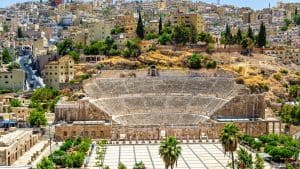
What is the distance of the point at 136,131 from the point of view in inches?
2785

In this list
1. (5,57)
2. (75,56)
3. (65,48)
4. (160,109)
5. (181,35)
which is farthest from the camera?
(5,57)

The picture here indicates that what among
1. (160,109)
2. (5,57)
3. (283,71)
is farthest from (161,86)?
(5,57)

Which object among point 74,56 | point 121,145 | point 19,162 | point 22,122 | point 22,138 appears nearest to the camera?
point 19,162

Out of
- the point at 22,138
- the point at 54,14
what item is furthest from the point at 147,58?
the point at 54,14

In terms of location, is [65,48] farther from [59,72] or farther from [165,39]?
[165,39]

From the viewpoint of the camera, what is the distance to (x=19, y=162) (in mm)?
56094

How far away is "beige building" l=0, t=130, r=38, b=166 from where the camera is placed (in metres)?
54.1

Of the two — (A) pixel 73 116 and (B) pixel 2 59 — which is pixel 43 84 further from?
(A) pixel 73 116

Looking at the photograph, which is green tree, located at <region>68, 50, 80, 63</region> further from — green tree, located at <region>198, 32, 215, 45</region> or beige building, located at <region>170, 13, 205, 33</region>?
beige building, located at <region>170, 13, 205, 33</region>

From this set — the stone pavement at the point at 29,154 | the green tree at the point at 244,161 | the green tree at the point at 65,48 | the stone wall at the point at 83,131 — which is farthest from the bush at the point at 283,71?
the green tree at the point at 244,161

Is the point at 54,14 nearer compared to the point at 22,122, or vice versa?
the point at 22,122

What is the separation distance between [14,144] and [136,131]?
674 inches

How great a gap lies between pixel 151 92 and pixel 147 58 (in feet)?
42.5

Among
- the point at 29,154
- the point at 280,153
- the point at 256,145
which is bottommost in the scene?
the point at 29,154
